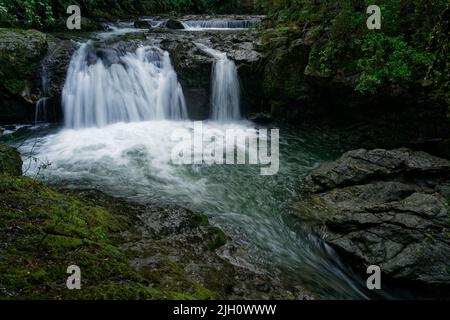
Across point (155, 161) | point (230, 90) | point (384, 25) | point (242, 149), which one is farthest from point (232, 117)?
point (384, 25)

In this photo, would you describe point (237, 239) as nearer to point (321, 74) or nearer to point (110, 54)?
point (321, 74)

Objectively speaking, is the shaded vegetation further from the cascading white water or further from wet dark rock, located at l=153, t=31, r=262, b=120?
wet dark rock, located at l=153, t=31, r=262, b=120

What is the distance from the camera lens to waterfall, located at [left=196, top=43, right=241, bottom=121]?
472 inches

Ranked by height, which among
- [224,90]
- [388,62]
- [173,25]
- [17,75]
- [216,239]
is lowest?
[216,239]

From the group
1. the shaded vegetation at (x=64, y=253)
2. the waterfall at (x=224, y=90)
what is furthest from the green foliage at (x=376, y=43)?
the shaded vegetation at (x=64, y=253)

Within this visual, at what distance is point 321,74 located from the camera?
34.2 ft

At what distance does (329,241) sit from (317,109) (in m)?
6.74

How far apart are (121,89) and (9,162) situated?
5.96 meters

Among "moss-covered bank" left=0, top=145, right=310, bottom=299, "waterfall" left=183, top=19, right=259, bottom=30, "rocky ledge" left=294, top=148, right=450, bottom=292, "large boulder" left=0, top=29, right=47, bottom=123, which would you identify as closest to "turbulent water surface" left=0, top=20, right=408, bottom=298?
"rocky ledge" left=294, top=148, right=450, bottom=292

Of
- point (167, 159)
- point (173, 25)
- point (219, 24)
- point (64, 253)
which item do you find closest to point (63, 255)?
point (64, 253)

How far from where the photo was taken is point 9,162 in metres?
5.88

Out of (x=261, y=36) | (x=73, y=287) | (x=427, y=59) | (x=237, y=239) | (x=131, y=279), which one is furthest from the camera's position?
(x=261, y=36)

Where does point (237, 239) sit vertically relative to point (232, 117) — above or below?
below

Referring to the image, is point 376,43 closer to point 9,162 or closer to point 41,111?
point 9,162
